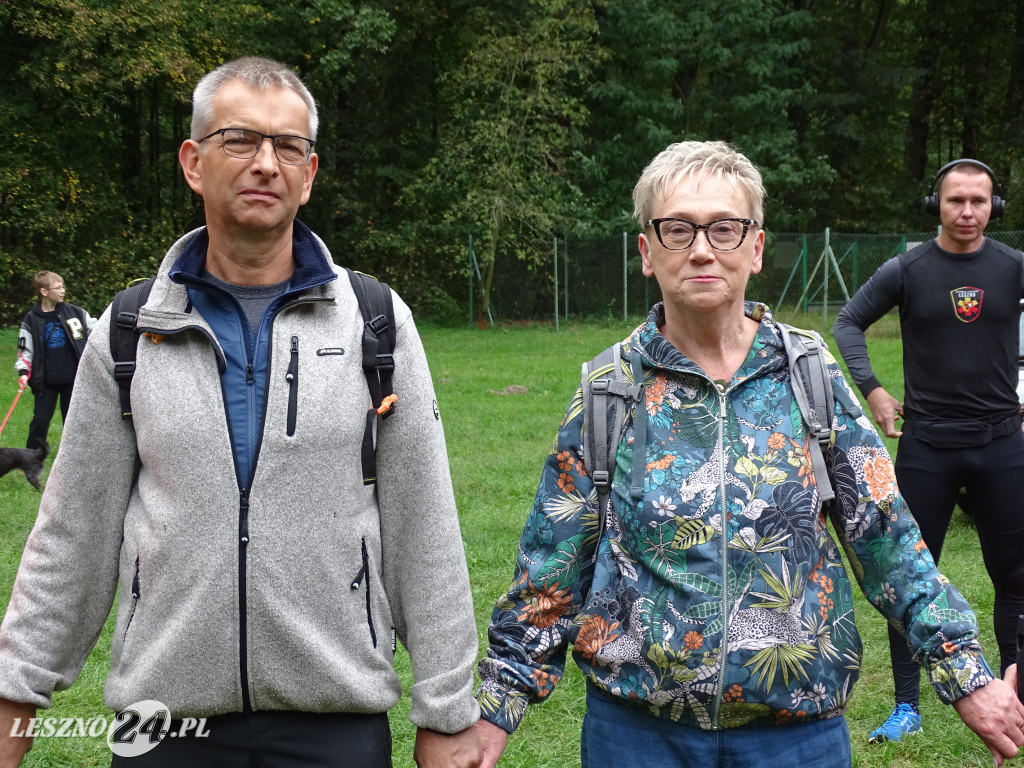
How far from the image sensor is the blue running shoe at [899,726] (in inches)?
178

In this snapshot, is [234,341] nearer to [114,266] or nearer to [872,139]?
[114,266]

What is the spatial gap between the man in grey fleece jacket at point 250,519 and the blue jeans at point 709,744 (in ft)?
1.06

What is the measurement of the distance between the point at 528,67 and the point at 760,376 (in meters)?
26.7

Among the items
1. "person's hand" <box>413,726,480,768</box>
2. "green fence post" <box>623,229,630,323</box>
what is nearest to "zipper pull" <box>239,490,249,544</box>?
"person's hand" <box>413,726,480,768</box>

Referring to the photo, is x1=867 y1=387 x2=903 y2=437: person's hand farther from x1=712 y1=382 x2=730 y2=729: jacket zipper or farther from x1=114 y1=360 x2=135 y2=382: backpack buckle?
x1=114 y1=360 x2=135 y2=382: backpack buckle

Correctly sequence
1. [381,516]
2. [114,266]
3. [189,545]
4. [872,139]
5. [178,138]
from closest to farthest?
[189,545] → [381,516] → [114,266] → [178,138] → [872,139]

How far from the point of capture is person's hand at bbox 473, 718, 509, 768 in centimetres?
246

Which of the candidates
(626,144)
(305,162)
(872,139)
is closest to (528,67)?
(626,144)

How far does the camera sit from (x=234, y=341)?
2373 mm

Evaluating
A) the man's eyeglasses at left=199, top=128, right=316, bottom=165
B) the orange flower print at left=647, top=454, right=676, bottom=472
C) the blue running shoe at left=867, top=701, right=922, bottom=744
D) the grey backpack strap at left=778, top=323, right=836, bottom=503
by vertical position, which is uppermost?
the man's eyeglasses at left=199, top=128, right=316, bottom=165

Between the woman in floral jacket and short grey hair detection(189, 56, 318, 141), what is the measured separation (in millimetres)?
893

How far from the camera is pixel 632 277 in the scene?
92.3 feet

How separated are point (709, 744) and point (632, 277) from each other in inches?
1030

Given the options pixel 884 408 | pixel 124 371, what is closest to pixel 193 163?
pixel 124 371
